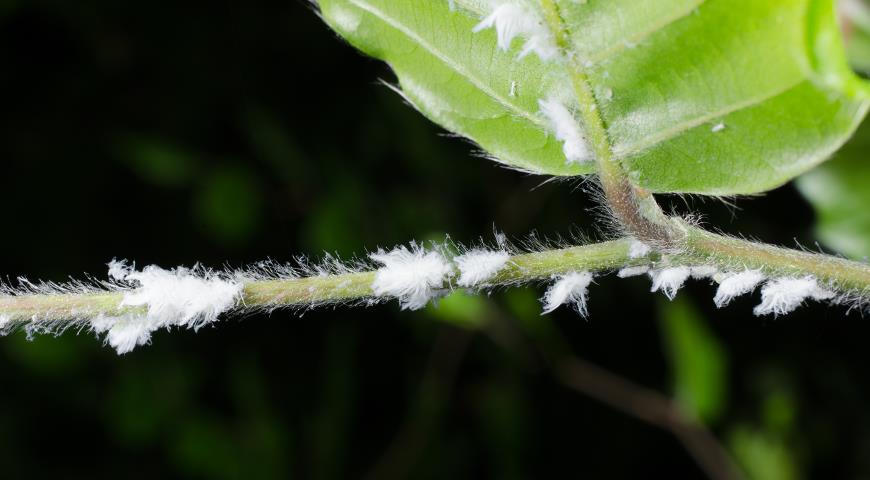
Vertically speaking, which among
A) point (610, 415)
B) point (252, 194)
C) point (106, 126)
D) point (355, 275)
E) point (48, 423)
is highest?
point (106, 126)

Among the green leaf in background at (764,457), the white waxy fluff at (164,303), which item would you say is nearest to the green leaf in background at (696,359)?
the green leaf in background at (764,457)

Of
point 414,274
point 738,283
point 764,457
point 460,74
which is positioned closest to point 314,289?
point 414,274

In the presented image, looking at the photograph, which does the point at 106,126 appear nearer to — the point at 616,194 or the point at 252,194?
the point at 252,194

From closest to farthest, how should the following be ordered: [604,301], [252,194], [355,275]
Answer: [355,275], [252,194], [604,301]

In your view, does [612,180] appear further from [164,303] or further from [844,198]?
[844,198]

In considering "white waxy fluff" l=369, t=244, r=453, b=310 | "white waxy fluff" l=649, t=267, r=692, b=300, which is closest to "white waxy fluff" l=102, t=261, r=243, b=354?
"white waxy fluff" l=369, t=244, r=453, b=310

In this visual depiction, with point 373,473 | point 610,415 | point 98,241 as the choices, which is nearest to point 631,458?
point 610,415

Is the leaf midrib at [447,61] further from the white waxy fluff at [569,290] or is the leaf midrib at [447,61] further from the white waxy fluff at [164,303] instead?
the white waxy fluff at [164,303]
